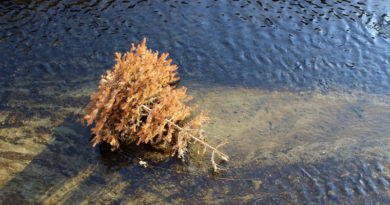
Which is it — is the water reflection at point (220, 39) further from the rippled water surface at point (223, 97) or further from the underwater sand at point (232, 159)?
the underwater sand at point (232, 159)

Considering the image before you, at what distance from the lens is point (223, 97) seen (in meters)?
6.78

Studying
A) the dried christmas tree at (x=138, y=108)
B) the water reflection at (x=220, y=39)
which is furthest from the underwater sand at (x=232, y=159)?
the water reflection at (x=220, y=39)

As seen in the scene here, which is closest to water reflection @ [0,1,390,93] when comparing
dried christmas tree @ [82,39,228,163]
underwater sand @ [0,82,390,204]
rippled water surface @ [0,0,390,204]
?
rippled water surface @ [0,0,390,204]

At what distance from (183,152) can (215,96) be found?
5.57 ft

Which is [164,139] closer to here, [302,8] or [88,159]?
[88,159]

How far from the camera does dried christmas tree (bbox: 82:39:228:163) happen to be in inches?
202

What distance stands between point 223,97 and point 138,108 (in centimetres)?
214

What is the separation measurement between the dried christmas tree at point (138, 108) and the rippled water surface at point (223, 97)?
0.97 ft

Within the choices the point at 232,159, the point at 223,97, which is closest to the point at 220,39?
the point at 223,97

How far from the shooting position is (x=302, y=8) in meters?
9.27

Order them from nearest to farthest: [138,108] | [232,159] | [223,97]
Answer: [138,108] < [232,159] < [223,97]

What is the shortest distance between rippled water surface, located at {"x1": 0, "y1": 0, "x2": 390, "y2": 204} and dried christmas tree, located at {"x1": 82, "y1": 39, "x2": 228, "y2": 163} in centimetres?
30

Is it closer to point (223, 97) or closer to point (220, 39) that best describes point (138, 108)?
point (223, 97)

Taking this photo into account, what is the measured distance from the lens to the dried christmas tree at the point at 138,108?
5129 mm
